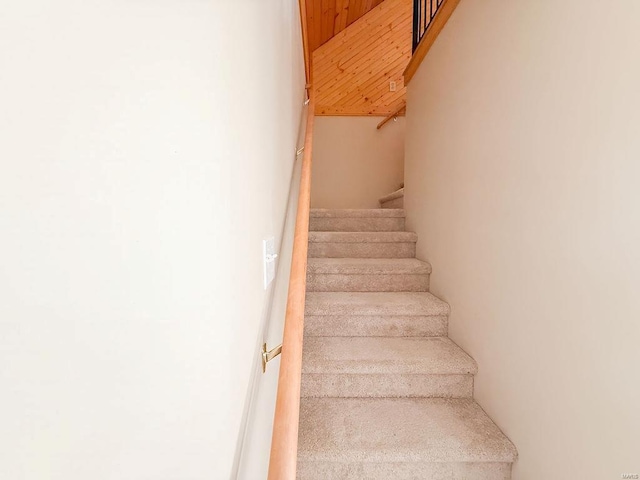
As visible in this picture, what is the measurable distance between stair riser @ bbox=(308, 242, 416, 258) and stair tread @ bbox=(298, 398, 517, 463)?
1195mm

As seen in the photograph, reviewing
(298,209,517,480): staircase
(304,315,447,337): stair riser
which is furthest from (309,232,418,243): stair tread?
(304,315,447,337): stair riser

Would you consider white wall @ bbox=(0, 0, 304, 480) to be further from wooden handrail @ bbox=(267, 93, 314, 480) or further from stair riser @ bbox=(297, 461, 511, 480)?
stair riser @ bbox=(297, 461, 511, 480)

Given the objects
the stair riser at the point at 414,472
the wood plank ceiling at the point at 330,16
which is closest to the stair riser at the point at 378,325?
the stair riser at the point at 414,472

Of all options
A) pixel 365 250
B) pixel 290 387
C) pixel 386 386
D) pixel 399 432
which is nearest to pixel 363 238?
pixel 365 250

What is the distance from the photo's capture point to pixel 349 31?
4.19 metres

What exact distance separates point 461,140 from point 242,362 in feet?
5.45

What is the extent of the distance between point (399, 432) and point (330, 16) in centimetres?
439

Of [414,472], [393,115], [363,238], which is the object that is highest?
[393,115]

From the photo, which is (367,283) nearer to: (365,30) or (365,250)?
(365,250)

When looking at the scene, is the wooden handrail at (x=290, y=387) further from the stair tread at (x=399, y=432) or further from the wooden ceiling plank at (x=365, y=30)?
the wooden ceiling plank at (x=365, y=30)

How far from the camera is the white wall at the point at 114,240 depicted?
6.9 inches

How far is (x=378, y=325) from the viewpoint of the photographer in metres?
1.88

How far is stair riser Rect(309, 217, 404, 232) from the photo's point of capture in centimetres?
284

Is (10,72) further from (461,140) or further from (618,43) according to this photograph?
(461,140)
